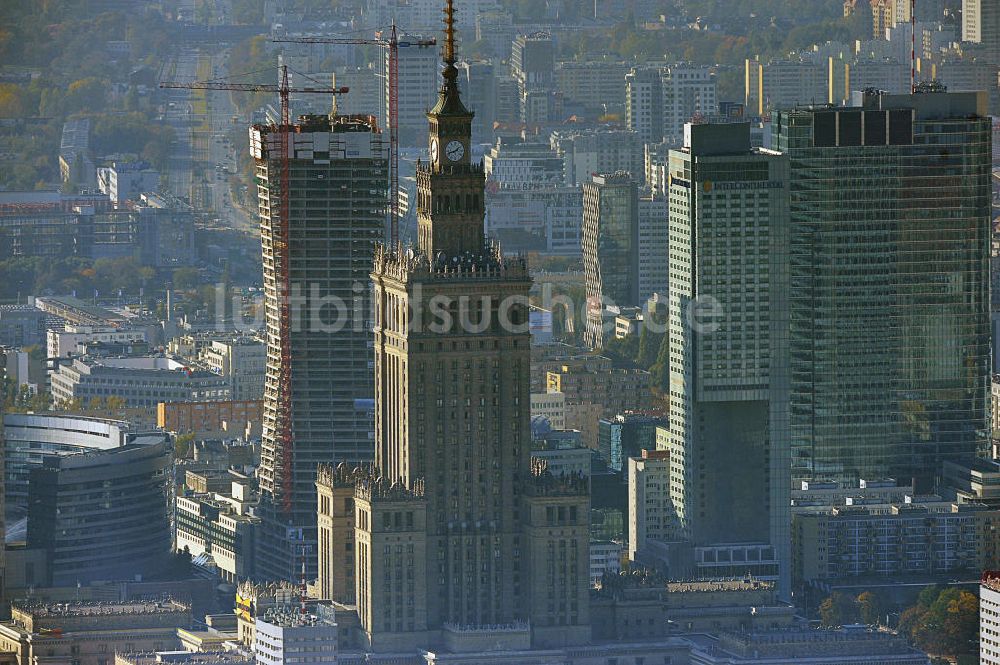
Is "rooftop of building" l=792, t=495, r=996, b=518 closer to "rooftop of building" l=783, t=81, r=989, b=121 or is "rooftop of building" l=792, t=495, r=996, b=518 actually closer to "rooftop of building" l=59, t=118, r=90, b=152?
"rooftop of building" l=783, t=81, r=989, b=121

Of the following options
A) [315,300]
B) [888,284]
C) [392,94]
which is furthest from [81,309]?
[315,300]

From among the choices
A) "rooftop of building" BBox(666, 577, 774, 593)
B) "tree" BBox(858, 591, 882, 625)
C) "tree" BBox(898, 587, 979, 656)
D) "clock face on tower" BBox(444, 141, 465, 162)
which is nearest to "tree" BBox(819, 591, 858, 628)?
"tree" BBox(858, 591, 882, 625)

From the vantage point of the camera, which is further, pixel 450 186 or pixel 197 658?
pixel 197 658

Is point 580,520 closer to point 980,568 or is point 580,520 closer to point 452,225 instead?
point 452,225

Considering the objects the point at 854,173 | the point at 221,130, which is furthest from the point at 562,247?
the point at 854,173

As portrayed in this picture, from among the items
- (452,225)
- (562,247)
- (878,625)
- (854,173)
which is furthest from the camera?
(562,247)

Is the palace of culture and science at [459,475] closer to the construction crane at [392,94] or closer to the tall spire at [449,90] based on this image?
the tall spire at [449,90]

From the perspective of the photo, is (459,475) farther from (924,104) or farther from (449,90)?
(924,104)
